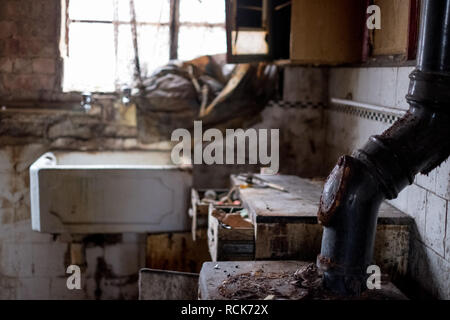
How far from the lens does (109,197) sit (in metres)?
4.84

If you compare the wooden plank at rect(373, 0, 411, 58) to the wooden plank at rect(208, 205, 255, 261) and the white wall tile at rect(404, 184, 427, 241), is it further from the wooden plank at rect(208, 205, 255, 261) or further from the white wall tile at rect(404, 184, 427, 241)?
the wooden plank at rect(208, 205, 255, 261)

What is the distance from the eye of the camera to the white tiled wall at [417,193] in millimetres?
3080

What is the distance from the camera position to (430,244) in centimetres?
323

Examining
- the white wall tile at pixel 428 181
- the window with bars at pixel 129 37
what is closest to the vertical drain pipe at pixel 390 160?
the white wall tile at pixel 428 181

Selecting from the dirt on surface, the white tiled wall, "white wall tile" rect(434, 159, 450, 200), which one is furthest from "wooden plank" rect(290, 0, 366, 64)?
the dirt on surface

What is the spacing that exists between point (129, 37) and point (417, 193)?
139 inches

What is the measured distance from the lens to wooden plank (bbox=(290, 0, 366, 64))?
446 centimetres

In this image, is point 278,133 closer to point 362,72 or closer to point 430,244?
A: point 362,72

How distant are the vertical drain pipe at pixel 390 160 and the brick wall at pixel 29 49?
3.69 meters

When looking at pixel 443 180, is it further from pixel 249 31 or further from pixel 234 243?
pixel 249 31

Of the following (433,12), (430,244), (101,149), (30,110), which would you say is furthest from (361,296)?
(30,110)

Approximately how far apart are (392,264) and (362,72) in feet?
5.93

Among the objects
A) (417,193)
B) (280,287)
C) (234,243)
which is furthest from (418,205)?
(234,243)

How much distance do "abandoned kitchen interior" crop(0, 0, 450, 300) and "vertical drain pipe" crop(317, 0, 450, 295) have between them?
20cm
